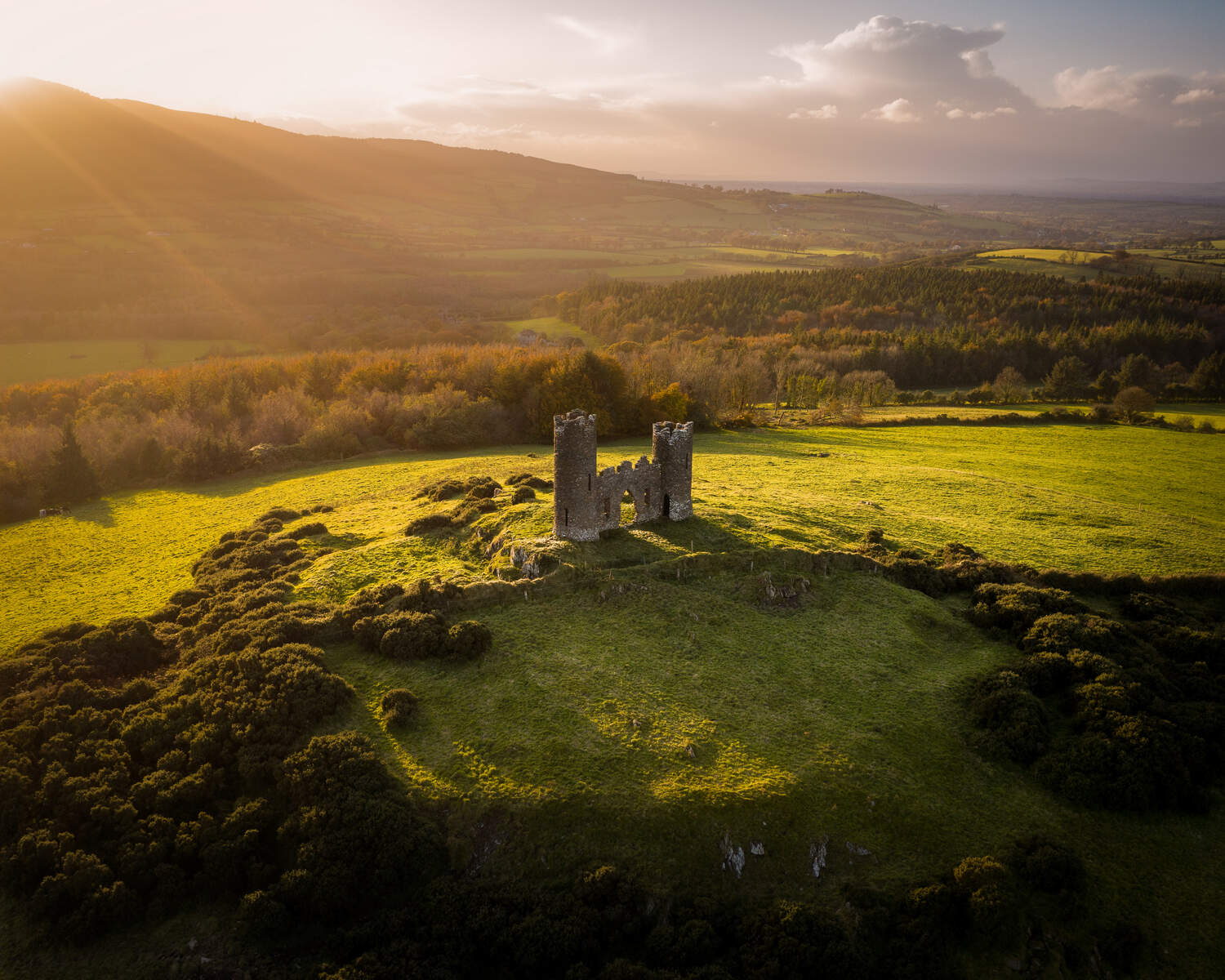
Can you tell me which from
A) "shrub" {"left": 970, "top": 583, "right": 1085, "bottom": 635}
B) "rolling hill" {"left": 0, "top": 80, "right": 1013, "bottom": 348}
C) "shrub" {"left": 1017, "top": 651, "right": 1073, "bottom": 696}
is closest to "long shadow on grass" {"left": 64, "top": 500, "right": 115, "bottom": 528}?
"rolling hill" {"left": 0, "top": 80, "right": 1013, "bottom": 348}

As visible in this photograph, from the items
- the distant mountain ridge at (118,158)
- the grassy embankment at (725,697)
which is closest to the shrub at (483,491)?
the grassy embankment at (725,697)

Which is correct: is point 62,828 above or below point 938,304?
below

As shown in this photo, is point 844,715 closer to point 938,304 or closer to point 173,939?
point 173,939

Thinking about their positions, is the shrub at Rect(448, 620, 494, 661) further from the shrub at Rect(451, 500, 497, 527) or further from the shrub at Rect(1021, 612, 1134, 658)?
the shrub at Rect(1021, 612, 1134, 658)

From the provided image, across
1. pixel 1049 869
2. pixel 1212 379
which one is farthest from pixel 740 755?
pixel 1212 379

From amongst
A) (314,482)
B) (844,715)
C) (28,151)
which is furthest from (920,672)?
(28,151)

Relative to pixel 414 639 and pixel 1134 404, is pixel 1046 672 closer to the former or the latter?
pixel 414 639

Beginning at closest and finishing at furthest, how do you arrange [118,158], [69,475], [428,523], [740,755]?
[740,755]
[428,523]
[69,475]
[118,158]
